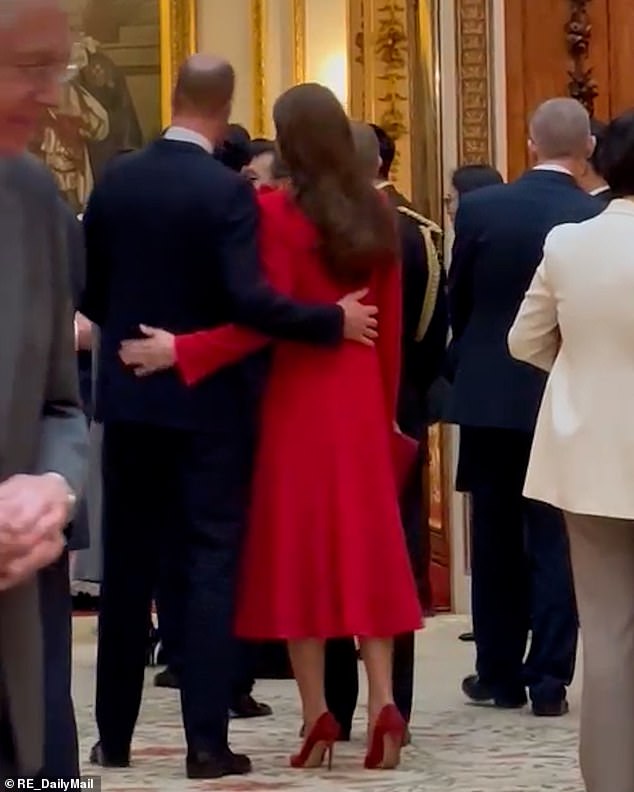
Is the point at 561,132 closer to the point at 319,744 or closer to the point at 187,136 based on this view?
the point at 187,136

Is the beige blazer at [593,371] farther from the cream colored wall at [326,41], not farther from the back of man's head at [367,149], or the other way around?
the cream colored wall at [326,41]

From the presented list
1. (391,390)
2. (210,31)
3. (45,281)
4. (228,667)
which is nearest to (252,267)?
(391,390)

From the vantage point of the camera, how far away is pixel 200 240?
461 cm

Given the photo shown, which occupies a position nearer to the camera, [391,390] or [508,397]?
[391,390]

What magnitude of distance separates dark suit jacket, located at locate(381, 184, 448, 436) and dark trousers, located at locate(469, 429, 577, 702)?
0.25 metres

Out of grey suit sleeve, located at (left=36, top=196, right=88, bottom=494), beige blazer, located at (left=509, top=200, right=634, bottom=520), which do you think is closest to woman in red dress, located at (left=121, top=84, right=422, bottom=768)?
beige blazer, located at (left=509, top=200, right=634, bottom=520)

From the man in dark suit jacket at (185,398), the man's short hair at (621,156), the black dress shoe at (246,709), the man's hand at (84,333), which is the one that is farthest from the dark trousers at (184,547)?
the man's hand at (84,333)

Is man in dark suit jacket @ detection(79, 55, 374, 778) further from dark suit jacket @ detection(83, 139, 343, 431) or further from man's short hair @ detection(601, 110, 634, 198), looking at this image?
man's short hair @ detection(601, 110, 634, 198)

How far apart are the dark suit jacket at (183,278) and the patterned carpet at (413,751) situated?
799mm

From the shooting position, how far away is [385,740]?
4.78 metres

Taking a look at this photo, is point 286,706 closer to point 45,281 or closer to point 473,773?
point 473,773

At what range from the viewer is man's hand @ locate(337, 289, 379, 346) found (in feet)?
15.4

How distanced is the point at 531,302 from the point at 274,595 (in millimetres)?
965

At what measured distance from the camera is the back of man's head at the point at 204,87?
4.70 m
